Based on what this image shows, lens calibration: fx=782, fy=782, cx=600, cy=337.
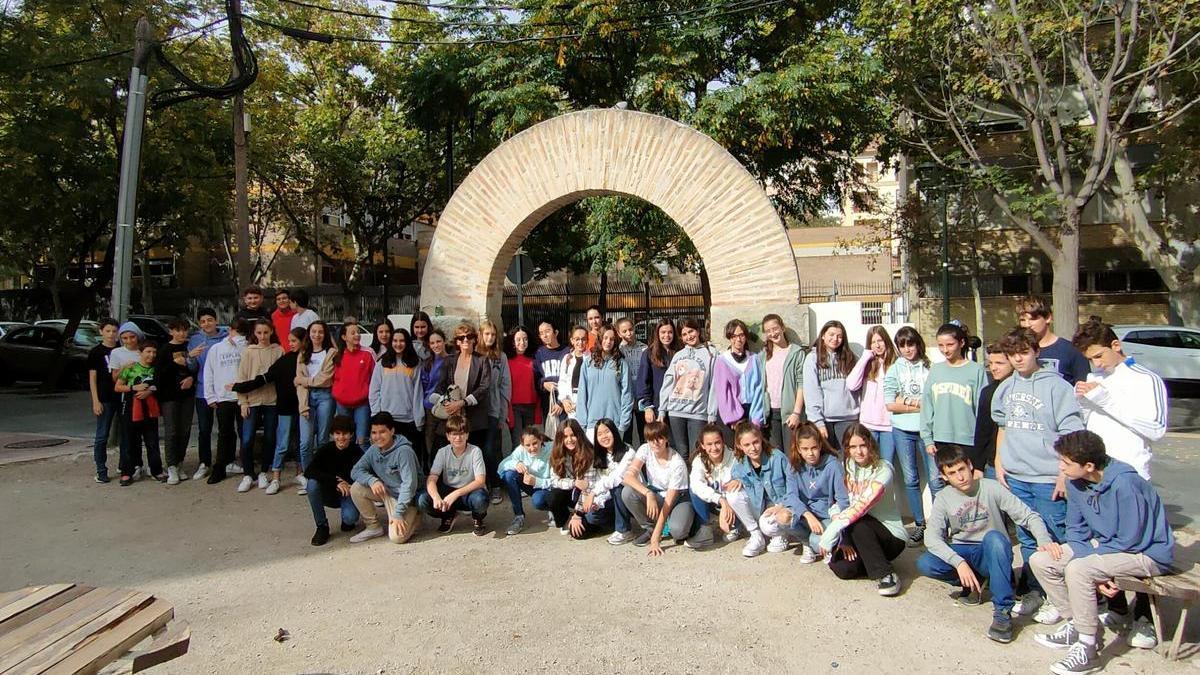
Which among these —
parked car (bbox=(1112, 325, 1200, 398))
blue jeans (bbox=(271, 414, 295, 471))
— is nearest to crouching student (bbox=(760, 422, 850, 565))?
blue jeans (bbox=(271, 414, 295, 471))

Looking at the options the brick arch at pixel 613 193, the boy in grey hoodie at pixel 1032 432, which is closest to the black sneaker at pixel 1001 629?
the boy in grey hoodie at pixel 1032 432

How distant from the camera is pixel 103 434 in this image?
25.2 feet

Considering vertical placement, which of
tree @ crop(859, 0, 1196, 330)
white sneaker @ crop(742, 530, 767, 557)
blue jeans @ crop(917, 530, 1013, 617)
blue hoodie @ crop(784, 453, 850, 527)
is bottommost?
white sneaker @ crop(742, 530, 767, 557)

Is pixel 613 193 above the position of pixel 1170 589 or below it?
above

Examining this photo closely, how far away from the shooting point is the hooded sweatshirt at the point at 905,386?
5676 mm

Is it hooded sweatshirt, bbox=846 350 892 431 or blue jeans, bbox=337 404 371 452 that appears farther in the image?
blue jeans, bbox=337 404 371 452

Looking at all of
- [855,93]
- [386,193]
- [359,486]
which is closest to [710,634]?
[359,486]

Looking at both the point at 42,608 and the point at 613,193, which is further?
the point at 613,193

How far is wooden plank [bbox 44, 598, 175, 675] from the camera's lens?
261cm

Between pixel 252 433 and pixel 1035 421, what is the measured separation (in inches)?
257

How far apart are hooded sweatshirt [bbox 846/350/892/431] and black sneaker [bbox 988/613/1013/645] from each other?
1905 millimetres

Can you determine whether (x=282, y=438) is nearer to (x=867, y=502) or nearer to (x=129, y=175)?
(x=129, y=175)

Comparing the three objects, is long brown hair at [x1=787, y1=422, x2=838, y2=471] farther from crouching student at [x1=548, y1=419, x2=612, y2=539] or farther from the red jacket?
the red jacket

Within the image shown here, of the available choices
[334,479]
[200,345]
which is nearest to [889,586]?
[334,479]
